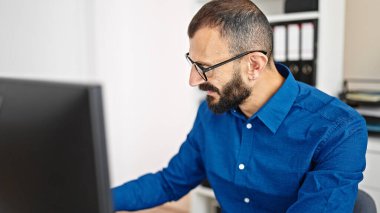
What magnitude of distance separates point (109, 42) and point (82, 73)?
11.5 inches

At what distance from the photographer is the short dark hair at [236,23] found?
1.05 meters

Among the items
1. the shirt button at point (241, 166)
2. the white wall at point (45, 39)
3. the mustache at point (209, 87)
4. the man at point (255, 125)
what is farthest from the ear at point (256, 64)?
the white wall at point (45, 39)

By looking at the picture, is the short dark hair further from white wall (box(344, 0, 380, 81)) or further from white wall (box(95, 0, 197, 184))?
white wall (box(95, 0, 197, 184))

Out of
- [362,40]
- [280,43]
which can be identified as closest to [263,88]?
[280,43]

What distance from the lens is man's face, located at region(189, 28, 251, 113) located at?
1.06 m

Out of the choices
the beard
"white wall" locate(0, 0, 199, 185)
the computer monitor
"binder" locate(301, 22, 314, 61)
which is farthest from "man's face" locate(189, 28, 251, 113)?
"white wall" locate(0, 0, 199, 185)

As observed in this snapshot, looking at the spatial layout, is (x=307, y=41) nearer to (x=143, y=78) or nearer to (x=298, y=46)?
(x=298, y=46)

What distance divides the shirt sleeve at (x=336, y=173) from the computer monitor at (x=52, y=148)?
59 cm

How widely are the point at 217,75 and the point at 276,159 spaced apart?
0.30 meters

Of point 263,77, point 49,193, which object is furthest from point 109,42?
point 49,193

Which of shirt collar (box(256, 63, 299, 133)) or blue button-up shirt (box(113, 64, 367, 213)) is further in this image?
shirt collar (box(256, 63, 299, 133))

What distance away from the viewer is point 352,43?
2.13 meters

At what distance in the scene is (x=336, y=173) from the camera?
91 cm

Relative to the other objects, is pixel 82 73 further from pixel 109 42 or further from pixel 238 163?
pixel 238 163
